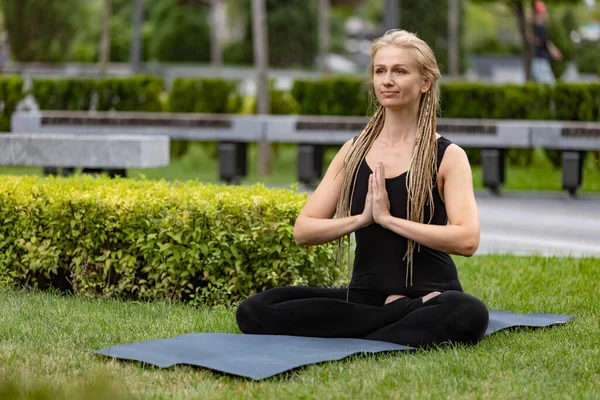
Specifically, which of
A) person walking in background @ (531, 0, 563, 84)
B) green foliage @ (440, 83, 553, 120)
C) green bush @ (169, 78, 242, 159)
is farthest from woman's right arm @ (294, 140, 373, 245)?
person walking in background @ (531, 0, 563, 84)

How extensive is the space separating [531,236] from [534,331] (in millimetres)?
4847

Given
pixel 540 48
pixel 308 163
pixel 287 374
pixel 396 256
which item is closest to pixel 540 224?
pixel 308 163

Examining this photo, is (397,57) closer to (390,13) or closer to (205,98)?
(390,13)

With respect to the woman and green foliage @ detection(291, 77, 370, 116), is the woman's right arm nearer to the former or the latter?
the woman

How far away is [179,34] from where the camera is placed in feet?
156

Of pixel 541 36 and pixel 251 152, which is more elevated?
pixel 541 36

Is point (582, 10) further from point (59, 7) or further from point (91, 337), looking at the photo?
point (91, 337)

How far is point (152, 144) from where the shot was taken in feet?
36.3

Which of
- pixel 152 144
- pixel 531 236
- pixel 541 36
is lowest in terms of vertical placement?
pixel 531 236

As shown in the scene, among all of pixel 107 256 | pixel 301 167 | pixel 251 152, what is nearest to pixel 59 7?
pixel 251 152

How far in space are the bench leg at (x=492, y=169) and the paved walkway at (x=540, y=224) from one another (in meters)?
0.13

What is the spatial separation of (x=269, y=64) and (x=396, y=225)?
4218 centimetres

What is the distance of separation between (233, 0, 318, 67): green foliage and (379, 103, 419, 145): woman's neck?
3997 centimetres

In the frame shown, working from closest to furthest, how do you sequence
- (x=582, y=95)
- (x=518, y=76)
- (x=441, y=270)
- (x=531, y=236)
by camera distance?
(x=441, y=270) < (x=531, y=236) < (x=582, y=95) < (x=518, y=76)
